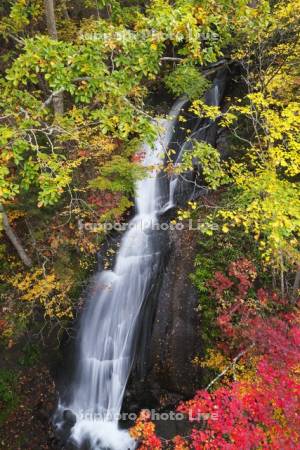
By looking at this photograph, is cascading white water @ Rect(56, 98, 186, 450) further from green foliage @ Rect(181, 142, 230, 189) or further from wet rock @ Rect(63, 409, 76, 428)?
green foliage @ Rect(181, 142, 230, 189)

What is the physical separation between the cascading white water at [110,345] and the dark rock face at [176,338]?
91 cm

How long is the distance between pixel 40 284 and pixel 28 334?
2011 mm

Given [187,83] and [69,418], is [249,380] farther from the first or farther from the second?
[187,83]

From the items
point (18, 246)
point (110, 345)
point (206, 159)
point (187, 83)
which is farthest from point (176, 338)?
point (187, 83)

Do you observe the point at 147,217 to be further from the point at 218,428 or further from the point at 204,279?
the point at 218,428

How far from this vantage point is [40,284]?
906 cm

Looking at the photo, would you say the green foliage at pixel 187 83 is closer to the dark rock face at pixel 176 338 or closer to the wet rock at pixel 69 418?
the dark rock face at pixel 176 338

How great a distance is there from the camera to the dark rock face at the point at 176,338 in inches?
328

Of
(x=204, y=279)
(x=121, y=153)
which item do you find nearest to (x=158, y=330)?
(x=204, y=279)

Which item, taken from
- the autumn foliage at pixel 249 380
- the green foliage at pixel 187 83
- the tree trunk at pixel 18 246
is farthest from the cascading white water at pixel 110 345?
the green foliage at pixel 187 83

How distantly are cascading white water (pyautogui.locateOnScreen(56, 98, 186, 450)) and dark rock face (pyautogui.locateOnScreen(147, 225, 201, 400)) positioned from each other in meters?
0.91

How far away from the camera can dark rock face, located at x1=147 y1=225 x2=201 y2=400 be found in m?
8.33

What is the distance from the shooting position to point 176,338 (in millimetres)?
8594

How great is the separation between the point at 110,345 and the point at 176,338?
227 cm
